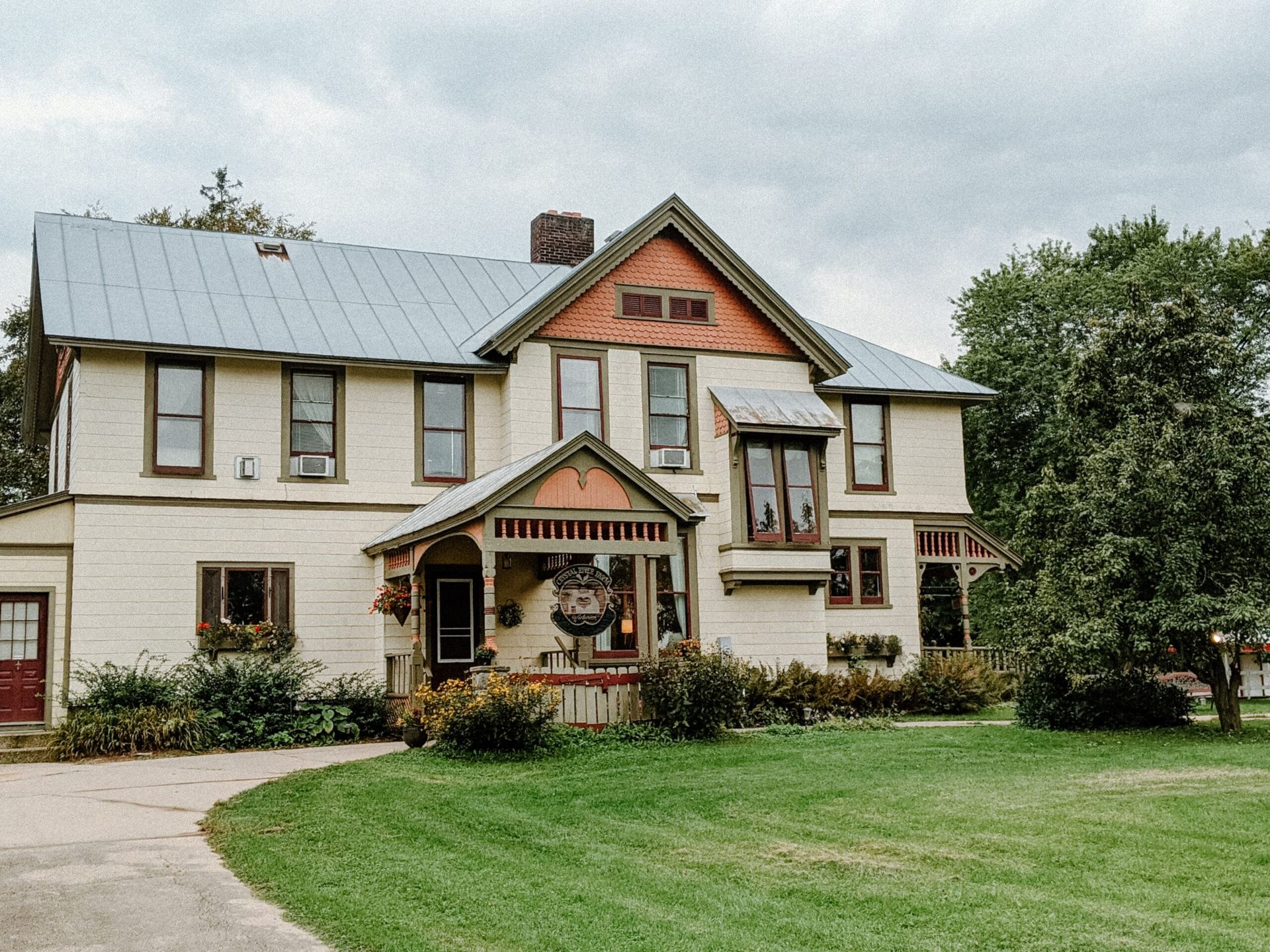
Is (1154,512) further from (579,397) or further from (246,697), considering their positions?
(246,697)

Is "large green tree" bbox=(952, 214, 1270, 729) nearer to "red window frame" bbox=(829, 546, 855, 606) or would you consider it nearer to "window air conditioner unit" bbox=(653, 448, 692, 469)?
"red window frame" bbox=(829, 546, 855, 606)

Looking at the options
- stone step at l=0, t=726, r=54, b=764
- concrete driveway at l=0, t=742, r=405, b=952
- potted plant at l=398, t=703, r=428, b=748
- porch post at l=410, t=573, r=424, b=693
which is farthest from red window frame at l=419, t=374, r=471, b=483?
concrete driveway at l=0, t=742, r=405, b=952

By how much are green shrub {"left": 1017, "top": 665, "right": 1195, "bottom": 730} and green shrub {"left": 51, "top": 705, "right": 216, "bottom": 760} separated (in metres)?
11.5

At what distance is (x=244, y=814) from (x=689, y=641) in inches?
306

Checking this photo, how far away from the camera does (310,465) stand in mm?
20156

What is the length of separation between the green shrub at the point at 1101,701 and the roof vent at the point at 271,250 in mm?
14866

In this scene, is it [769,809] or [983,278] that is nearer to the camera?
[769,809]

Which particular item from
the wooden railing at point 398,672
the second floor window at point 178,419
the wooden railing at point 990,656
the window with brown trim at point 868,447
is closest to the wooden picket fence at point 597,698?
the wooden railing at point 398,672

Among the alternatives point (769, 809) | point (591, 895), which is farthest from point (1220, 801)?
point (591, 895)

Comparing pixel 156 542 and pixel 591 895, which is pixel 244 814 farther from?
pixel 156 542

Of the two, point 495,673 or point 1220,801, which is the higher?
point 495,673

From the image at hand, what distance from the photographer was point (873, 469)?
24500 millimetres

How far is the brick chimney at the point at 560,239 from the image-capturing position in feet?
86.4

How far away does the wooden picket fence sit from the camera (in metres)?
A: 16.8
